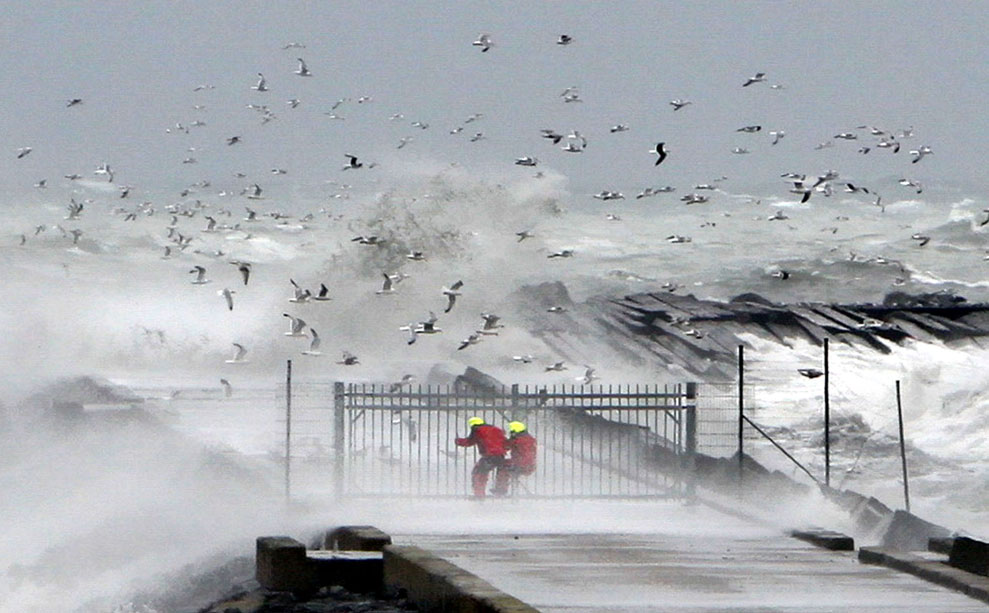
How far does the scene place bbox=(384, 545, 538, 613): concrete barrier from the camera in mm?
12430

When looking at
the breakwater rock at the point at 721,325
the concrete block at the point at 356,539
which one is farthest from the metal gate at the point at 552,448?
the breakwater rock at the point at 721,325

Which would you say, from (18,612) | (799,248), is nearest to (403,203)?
(799,248)

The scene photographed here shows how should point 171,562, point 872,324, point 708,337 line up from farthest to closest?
point 872,324 → point 708,337 → point 171,562

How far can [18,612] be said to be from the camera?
730 inches

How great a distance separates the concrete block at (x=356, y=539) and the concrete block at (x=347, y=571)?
0.32 metres

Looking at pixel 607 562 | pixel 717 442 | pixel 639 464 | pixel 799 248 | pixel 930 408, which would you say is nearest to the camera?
pixel 607 562

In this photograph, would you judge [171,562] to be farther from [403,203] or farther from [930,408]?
[403,203]

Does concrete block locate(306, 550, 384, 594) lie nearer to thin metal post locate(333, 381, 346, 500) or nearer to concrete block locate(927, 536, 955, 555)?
concrete block locate(927, 536, 955, 555)

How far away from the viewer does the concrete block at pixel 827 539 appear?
56.1 ft

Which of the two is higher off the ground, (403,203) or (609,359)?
(403,203)

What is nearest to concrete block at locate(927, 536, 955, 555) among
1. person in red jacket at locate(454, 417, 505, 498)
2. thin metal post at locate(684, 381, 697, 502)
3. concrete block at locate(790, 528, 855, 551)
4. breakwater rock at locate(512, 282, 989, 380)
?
concrete block at locate(790, 528, 855, 551)

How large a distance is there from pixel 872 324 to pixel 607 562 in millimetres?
38163

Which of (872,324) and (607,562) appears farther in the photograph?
(872,324)

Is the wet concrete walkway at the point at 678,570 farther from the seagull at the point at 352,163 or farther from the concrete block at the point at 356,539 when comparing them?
the seagull at the point at 352,163
